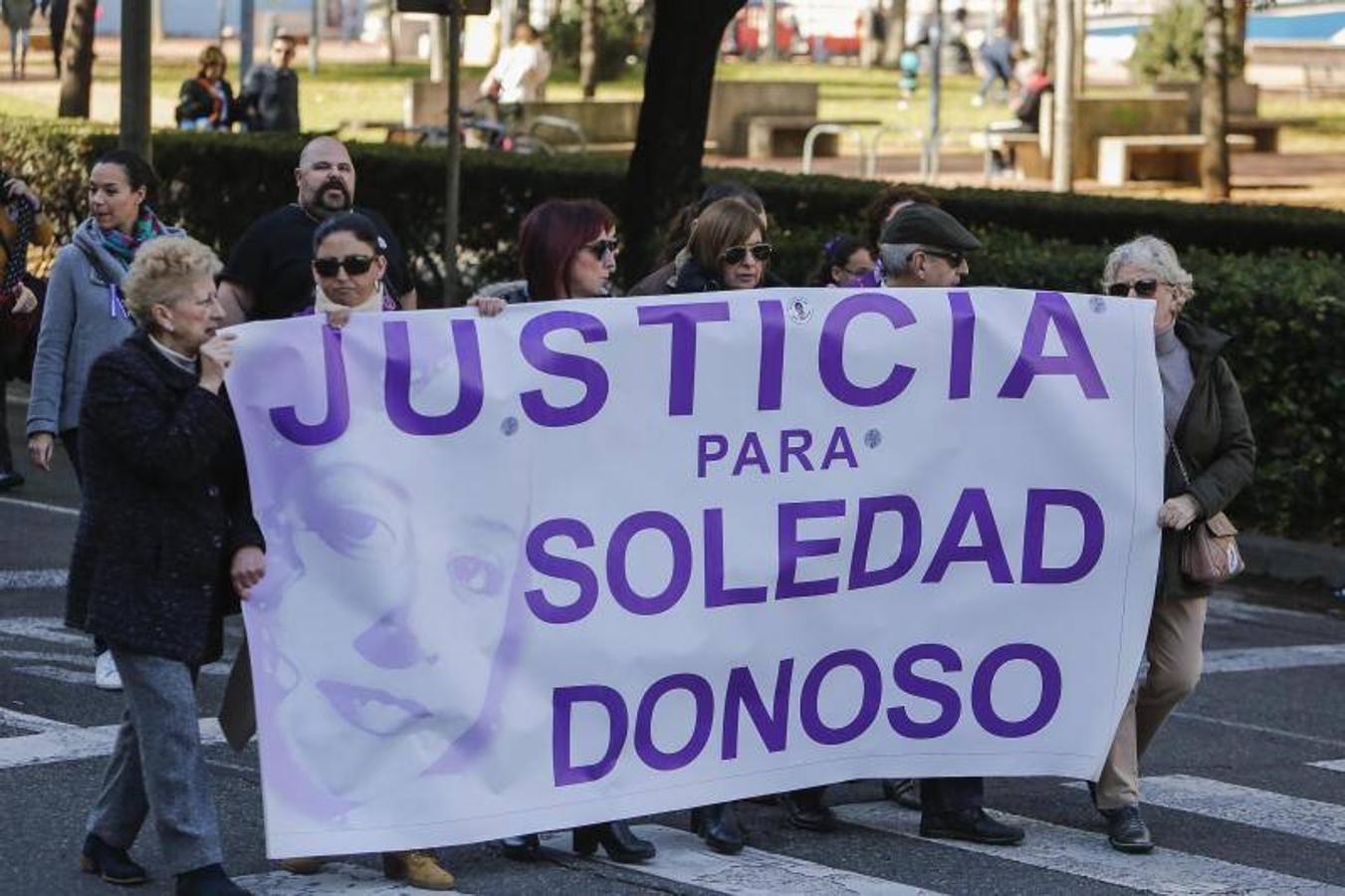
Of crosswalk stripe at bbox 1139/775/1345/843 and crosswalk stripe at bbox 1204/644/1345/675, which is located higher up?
crosswalk stripe at bbox 1139/775/1345/843

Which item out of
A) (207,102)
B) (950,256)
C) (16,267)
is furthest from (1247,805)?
(207,102)

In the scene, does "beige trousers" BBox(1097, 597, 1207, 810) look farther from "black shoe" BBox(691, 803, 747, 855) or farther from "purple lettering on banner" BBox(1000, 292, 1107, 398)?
"black shoe" BBox(691, 803, 747, 855)

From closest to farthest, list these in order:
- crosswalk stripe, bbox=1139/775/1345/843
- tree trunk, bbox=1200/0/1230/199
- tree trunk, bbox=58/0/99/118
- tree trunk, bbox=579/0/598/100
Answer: crosswalk stripe, bbox=1139/775/1345/843 → tree trunk, bbox=58/0/99/118 → tree trunk, bbox=1200/0/1230/199 → tree trunk, bbox=579/0/598/100

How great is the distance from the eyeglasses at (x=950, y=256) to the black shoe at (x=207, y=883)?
2712 millimetres

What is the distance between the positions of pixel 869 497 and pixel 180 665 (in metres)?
2.00

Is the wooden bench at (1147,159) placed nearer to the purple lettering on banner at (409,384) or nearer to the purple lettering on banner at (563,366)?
the purple lettering on banner at (563,366)

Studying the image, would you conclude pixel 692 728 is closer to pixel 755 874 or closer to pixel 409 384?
pixel 755 874

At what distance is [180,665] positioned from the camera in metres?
6.32

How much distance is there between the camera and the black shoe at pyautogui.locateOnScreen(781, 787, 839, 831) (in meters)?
7.57

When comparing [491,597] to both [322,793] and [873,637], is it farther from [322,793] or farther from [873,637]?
[873,637]

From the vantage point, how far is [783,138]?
39344 millimetres

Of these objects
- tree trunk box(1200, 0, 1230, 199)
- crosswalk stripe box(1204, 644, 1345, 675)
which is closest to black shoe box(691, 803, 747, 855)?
crosswalk stripe box(1204, 644, 1345, 675)

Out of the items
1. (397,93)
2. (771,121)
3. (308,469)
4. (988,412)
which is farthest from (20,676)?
(397,93)

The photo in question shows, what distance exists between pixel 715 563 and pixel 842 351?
27.3 inches
